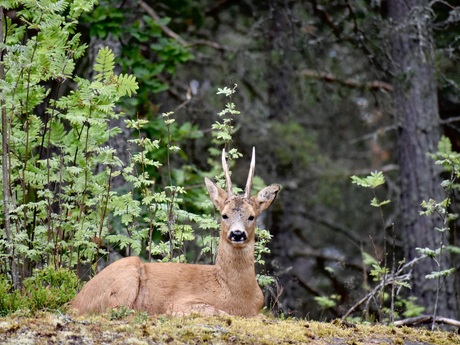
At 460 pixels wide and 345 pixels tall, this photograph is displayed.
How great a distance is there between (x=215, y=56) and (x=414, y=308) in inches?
284

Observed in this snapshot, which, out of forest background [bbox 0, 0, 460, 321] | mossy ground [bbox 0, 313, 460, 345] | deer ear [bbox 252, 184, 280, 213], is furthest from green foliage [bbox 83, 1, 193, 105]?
mossy ground [bbox 0, 313, 460, 345]

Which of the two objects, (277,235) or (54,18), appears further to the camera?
(277,235)

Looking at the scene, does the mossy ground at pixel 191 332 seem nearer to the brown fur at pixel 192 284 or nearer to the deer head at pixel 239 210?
the brown fur at pixel 192 284

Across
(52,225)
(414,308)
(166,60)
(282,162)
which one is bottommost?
(414,308)

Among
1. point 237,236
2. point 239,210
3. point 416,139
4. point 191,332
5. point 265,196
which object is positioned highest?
point 416,139

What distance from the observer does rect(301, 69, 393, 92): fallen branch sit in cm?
1384

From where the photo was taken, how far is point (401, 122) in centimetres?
1370

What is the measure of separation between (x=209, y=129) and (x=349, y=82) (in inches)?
100

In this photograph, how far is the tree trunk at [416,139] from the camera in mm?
13258

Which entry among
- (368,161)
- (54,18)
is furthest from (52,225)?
(368,161)

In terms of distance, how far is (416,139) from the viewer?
13680 millimetres

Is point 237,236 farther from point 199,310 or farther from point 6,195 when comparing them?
point 6,195

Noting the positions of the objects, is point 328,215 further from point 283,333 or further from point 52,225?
point 283,333

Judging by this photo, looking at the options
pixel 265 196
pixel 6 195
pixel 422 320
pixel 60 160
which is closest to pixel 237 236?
pixel 265 196
